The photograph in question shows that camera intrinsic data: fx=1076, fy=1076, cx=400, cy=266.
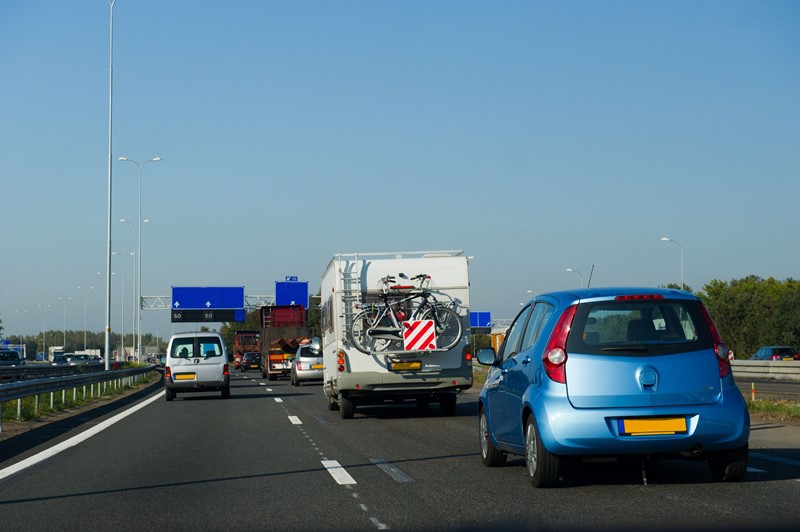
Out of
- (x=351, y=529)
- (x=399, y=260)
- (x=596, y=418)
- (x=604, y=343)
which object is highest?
(x=399, y=260)

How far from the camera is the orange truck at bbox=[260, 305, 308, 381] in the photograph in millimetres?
49844

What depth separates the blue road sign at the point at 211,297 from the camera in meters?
75.9

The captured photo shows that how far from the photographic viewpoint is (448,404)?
20.6 meters

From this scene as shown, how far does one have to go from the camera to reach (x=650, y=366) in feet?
28.4

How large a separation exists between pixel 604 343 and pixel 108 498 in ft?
14.6

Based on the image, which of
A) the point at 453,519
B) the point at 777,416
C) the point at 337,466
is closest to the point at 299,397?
the point at 777,416

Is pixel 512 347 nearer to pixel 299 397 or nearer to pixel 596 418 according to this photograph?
pixel 596 418

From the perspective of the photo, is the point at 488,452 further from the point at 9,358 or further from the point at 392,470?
the point at 9,358

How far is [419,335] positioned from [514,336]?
28.4ft

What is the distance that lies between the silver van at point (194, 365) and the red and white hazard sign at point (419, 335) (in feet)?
36.5

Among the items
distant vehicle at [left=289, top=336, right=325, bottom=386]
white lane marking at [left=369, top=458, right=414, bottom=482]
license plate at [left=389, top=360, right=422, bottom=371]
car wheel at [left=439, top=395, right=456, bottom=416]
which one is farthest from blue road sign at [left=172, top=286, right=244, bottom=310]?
white lane marking at [left=369, top=458, right=414, bottom=482]

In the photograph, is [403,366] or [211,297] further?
[211,297]

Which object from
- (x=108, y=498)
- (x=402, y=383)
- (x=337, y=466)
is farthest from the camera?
(x=402, y=383)

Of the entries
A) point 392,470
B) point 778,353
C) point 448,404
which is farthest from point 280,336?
point 392,470
